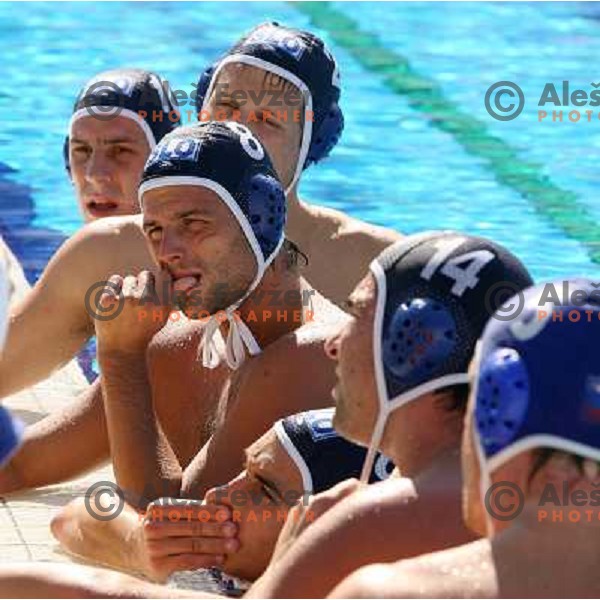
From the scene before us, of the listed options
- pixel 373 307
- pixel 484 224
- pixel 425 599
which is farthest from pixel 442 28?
pixel 425 599

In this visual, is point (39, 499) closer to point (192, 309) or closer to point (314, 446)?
point (192, 309)

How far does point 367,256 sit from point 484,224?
274 cm

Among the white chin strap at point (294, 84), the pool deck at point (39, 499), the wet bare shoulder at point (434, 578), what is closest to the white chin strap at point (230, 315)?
the pool deck at point (39, 499)

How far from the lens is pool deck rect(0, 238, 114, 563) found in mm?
4824

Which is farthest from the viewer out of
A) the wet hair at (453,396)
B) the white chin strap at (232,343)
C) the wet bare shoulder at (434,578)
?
the white chin strap at (232,343)

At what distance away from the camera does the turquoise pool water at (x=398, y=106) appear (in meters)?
8.61

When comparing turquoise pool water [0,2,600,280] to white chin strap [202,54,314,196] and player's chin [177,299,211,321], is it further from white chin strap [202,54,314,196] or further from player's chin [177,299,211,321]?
player's chin [177,299,211,321]

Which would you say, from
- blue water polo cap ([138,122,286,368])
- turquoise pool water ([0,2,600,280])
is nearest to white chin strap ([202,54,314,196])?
blue water polo cap ([138,122,286,368])

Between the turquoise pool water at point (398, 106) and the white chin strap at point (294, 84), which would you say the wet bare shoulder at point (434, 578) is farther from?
the turquoise pool water at point (398, 106)

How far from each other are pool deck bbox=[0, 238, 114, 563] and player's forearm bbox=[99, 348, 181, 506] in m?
0.29

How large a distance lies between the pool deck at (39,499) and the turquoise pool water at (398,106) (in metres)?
1.77

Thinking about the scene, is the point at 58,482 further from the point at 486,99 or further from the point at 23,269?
the point at 486,99

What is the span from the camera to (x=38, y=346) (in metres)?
5.70

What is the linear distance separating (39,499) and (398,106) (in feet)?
→ 16.9
